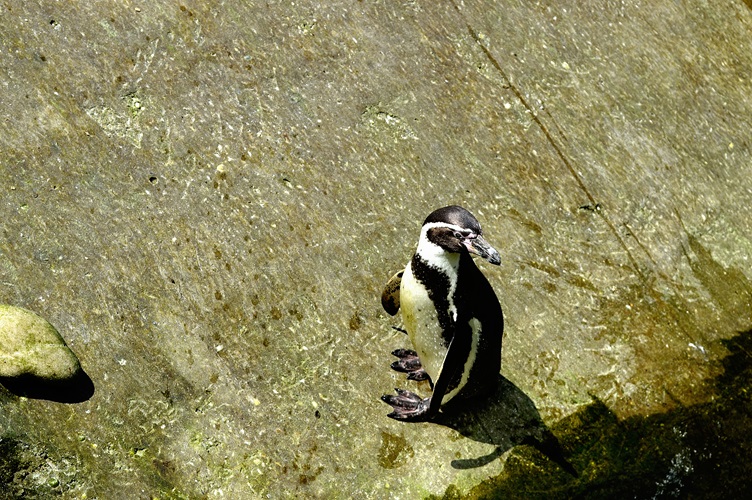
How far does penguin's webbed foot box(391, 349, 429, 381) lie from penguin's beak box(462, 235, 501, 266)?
2.30 feet

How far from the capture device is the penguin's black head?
3020 millimetres

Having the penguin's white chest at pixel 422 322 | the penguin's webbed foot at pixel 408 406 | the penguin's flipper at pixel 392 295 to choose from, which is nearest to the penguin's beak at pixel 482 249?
the penguin's white chest at pixel 422 322

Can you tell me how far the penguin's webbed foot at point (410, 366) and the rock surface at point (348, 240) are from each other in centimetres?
4

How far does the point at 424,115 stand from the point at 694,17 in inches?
79.7

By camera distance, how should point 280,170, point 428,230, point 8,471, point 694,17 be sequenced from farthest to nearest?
point 694,17 < point 280,170 < point 428,230 < point 8,471

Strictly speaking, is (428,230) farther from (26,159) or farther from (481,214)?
(26,159)

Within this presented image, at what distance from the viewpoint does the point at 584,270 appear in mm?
3996

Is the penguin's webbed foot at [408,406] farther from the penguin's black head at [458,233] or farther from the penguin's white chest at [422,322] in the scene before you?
the penguin's black head at [458,233]

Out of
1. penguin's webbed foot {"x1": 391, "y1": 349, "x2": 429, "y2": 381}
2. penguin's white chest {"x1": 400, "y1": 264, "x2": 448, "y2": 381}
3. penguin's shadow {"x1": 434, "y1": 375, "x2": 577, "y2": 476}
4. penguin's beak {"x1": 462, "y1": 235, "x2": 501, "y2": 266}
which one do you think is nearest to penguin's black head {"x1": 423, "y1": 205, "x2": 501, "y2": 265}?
penguin's beak {"x1": 462, "y1": 235, "x2": 501, "y2": 266}

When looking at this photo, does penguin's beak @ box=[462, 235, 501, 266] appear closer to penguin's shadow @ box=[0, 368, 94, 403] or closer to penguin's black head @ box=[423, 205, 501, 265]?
penguin's black head @ box=[423, 205, 501, 265]

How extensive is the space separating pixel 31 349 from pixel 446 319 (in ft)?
5.00

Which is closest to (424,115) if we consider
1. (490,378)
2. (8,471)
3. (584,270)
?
(584,270)

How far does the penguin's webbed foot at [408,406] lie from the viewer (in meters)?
3.35

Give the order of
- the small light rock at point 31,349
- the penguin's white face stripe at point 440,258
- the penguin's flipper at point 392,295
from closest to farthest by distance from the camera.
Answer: the small light rock at point 31,349
the penguin's white face stripe at point 440,258
the penguin's flipper at point 392,295
